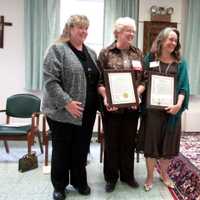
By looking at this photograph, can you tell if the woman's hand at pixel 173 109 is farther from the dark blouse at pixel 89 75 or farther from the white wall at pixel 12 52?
the white wall at pixel 12 52

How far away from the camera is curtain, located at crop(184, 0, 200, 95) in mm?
4305

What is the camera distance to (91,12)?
4258 millimetres

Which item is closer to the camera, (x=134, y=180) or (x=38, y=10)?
(x=134, y=180)

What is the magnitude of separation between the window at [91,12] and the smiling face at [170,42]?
2.22m

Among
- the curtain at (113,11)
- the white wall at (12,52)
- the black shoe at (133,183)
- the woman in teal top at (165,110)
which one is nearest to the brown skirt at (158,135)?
the woman in teal top at (165,110)

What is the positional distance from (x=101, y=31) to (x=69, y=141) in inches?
99.8

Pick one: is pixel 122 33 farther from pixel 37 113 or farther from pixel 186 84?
pixel 37 113

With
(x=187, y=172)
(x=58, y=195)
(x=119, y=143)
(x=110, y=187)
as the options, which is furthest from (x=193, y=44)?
(x=58, y=195)

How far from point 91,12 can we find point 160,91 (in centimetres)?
241

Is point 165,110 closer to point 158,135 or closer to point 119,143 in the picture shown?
point 158,135

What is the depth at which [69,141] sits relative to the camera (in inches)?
85.9

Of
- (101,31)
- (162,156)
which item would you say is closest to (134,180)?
(162,156)

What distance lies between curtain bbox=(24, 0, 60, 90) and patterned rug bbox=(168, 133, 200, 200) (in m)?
2.22

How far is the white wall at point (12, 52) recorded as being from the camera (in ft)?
13.4
